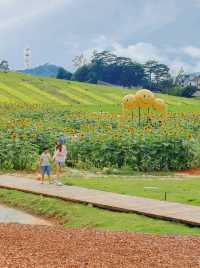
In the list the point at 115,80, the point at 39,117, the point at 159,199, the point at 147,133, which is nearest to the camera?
the point at 159,199

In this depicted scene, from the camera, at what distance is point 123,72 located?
144m

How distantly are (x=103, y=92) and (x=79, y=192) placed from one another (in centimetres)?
7162

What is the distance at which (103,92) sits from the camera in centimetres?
8925

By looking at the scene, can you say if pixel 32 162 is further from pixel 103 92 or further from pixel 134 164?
pixel 103 92

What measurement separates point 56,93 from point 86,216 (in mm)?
67880

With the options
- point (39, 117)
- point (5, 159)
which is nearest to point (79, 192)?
point (5, 159)

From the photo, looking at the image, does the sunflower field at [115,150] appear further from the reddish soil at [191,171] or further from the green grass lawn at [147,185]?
the green grass lawn at [147,185]

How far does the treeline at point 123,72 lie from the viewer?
138500mm

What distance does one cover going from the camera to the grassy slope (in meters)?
74.5

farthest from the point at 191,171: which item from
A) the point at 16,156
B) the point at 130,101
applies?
the point at 130,101

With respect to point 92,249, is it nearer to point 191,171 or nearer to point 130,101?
point 191,171

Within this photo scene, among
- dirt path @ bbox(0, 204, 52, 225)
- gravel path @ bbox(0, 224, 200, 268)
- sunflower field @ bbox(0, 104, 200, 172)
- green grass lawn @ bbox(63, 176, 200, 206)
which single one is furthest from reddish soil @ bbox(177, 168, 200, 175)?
gravel path @ bbox(0, 224, 200, 268)

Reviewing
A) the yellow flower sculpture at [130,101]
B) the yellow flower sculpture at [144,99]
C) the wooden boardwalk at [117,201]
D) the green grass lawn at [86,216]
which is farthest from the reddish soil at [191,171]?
the yellow flower sculpture at [130,101]

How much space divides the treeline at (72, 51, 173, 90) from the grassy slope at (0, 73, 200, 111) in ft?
146
